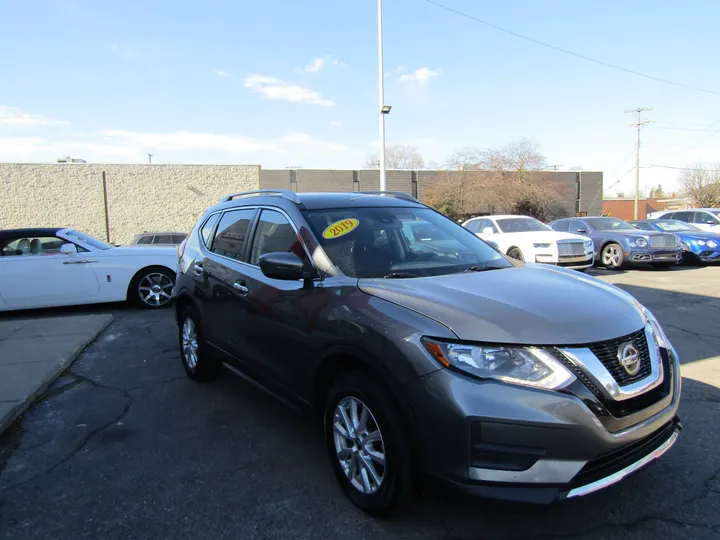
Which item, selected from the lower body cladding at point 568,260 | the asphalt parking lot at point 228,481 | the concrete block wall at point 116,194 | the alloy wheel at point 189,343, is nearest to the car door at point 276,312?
the asphalt parking lot at point 228,481

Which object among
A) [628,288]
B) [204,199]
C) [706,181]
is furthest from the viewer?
[706,181]

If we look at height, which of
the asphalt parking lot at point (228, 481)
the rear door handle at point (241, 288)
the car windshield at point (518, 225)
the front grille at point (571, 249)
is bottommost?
the asphalt parking lot at point (228, 481)

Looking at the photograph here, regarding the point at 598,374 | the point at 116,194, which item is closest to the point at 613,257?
the point at 598,374

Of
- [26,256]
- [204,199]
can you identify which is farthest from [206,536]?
[204,199]

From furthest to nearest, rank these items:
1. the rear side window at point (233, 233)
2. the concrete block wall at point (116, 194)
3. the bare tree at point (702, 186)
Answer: the bare tree at point (702, 186) → the concrete block wall at point (116, 194) → the rear side window at point (233, 233)

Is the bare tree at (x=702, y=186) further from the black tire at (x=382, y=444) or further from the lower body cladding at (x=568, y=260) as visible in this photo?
the black tire at (x=382, y=444)

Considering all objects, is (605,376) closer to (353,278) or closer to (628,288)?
(353,278)

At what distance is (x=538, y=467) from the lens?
6.81 ft

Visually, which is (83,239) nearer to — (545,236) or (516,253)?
(516,253)

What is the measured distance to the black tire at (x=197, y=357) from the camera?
4.61m

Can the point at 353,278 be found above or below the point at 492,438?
above

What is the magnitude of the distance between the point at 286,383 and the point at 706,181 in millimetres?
58204

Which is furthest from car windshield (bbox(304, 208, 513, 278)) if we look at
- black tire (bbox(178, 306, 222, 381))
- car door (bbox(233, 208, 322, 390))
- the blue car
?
the blue car

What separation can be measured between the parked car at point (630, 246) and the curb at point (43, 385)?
41.7 feet
